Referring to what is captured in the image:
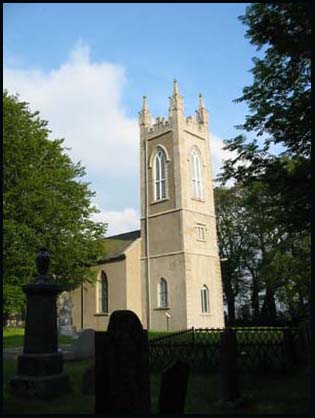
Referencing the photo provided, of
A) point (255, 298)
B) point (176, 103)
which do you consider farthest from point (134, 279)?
point (255, 298)

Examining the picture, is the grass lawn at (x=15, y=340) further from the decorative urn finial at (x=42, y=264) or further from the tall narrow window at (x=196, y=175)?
the tall narrow window at (x=196, y=175)

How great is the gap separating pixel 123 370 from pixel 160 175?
31153mm

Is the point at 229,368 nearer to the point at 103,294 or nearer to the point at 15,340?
the point at 15,340

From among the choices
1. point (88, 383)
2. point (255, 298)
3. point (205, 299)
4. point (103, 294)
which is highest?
point (103, 294)

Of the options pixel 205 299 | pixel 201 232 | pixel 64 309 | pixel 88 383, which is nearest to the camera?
pixel 88 383

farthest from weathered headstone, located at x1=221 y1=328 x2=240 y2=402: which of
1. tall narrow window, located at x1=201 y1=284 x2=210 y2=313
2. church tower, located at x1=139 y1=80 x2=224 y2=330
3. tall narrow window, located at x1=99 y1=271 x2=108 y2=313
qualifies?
tall narrow window, located at x1=99 y1=271 x2=108 y2=313

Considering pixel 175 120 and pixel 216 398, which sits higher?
pixel 175 120

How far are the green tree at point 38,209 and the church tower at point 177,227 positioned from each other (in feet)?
16.9

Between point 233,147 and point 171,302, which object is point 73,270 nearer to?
point 171,302

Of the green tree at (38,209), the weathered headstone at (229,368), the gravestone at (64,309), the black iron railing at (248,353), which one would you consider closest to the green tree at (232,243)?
the gravestone at (64,309)

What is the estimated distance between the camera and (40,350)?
988 centimetres

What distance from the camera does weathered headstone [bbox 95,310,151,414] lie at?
17.1 ft

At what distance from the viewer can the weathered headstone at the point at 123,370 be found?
5.20m

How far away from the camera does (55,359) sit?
390 inches
